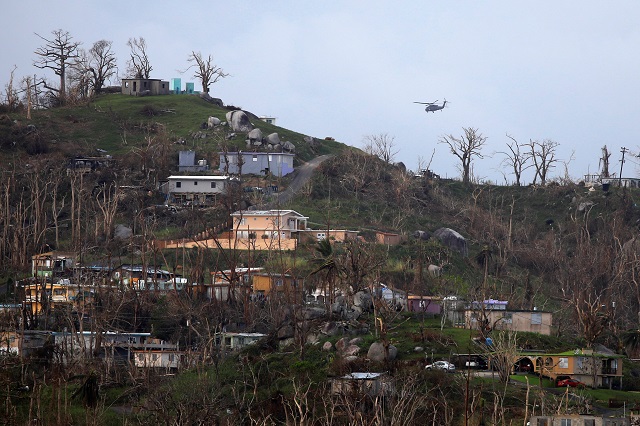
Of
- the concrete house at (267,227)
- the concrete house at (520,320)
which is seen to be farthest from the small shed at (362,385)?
the concrete house at (267,227)

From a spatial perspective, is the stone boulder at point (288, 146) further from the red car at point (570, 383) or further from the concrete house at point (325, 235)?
the red car at point (570, 383)

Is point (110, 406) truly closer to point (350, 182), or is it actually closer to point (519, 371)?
point (519, 371)

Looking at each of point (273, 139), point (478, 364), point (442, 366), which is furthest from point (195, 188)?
point (442, 366)

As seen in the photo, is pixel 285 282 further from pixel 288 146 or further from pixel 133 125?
pixel 133 125

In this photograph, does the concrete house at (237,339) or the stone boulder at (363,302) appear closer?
the stone boulder at (363,302)

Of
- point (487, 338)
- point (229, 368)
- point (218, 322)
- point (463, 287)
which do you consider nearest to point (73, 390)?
point (229, 368)

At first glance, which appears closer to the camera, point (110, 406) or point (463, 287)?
point (110, 406)
